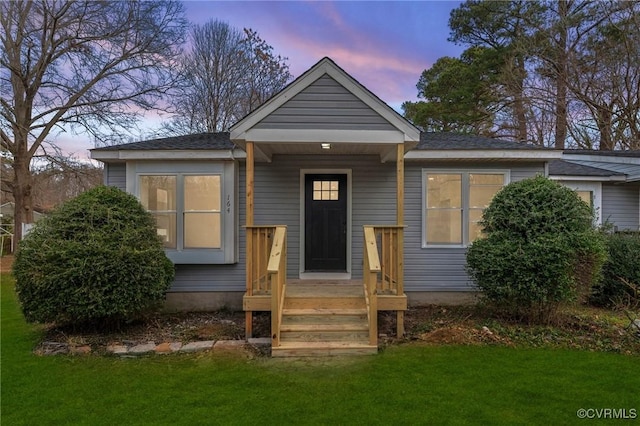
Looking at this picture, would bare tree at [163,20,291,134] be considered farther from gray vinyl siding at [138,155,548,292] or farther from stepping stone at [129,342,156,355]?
stepping stone at [129,342,156,355]

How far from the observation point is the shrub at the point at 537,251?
516cm

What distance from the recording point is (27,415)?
3256 mm

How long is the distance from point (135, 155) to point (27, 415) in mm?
4265

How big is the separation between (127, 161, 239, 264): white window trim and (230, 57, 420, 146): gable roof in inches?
60.5

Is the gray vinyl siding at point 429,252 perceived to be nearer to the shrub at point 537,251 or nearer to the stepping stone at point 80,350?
the shrub at point 537,251

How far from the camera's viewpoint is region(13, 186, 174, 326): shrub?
4.92m

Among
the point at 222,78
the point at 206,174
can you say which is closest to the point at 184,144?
the point at 206,174

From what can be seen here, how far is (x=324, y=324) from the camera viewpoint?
5.07 meters

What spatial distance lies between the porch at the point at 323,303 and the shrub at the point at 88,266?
156cm

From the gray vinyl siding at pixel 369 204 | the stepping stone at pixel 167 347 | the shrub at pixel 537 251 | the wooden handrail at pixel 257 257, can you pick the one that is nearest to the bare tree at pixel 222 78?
the gray vinyl siding at pixel 369 204

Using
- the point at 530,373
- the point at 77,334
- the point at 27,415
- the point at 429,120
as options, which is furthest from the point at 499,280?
the point at 429,120

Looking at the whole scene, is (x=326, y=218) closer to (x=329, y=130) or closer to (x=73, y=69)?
(x=329, y=130)

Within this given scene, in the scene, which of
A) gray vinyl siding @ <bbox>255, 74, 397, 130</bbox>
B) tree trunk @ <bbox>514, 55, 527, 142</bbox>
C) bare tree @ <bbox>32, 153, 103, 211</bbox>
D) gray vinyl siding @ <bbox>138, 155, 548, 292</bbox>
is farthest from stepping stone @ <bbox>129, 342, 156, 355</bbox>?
tree trunk @ <bbox>514, 55, 527, 142</bbox>

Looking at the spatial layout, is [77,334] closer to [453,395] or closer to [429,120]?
[453,395]
